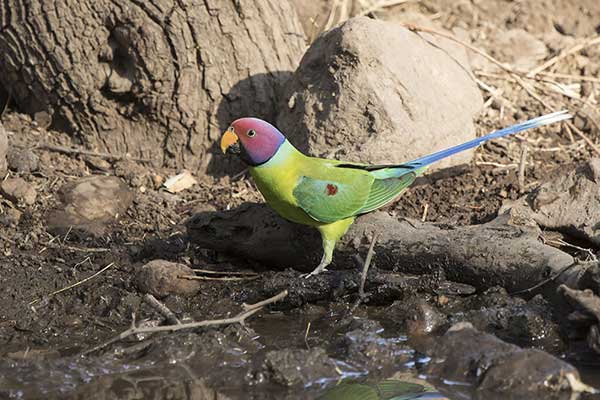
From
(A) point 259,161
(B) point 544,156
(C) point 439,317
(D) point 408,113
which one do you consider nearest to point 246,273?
(A) point 259,161

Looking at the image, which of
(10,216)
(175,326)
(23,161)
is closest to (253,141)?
(175,326)

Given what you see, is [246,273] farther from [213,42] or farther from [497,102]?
[497,102]

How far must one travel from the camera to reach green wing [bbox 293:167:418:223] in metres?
5.12

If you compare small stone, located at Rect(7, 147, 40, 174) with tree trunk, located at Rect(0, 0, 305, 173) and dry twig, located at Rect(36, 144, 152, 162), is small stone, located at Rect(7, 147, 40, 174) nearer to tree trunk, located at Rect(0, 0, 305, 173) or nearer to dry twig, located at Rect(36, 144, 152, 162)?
dry twig, located at Rect(36, 144, 152, 162)

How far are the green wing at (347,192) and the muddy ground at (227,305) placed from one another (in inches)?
13.9

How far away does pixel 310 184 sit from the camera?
5180 millimetres

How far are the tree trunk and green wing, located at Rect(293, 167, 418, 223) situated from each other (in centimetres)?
157

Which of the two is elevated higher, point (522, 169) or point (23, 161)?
point (23, 161)

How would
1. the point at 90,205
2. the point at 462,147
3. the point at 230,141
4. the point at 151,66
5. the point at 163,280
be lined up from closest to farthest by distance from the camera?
the point at 163,280, the point at 230,141, the point at 462,147, the point at 90,205, the point at 151,66

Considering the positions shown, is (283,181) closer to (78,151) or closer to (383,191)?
(383,191)

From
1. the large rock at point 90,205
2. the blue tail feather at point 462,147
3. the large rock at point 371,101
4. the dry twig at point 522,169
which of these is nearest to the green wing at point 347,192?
the blue tail feather at point 462,147

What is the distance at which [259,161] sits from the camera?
524 cm

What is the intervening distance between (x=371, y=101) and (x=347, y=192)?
1.07 meters

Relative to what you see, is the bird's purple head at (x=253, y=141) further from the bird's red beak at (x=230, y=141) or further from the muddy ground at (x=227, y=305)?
the muddy ground at (x=227, y=305)
